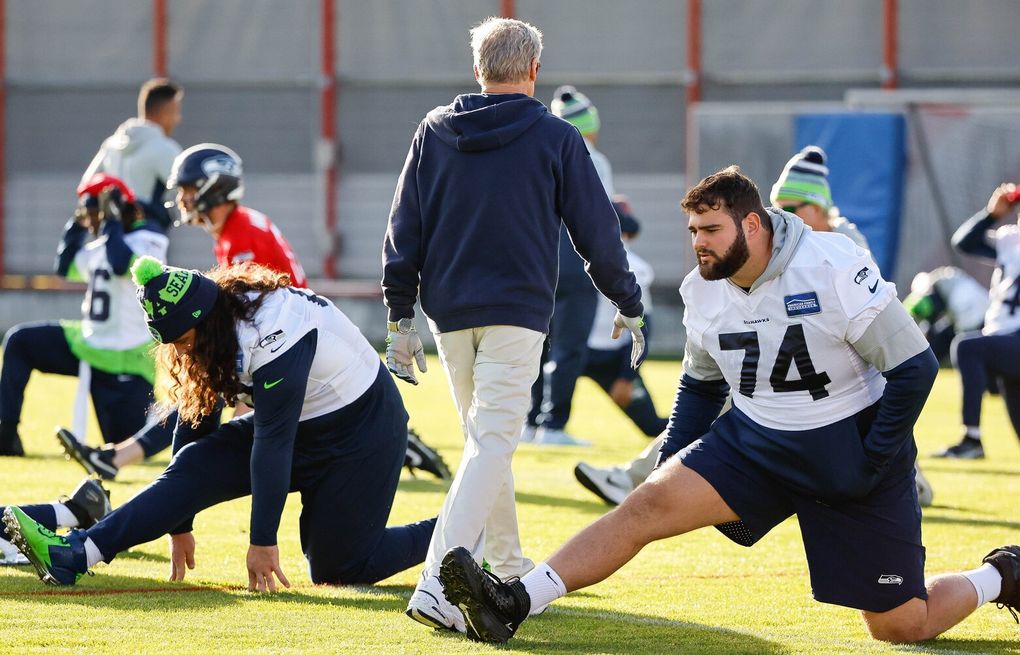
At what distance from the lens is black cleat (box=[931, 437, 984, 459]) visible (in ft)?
35.6

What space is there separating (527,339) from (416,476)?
424 centimetres

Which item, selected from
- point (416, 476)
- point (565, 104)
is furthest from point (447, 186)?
point (565, 104)

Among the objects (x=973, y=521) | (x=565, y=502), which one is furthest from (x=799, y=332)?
(x=565, y=502)

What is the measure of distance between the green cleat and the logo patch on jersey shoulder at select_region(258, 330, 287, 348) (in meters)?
0.92

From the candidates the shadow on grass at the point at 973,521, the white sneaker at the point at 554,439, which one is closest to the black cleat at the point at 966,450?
the white sneaker at the point at 554,439

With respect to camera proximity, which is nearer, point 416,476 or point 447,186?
point 447,186

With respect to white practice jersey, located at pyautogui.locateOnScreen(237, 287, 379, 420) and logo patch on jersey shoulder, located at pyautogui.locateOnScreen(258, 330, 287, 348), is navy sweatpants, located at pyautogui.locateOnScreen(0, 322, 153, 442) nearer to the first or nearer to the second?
white practice jersey, located at pyautogui.locateOnScreen(237, 287, 379, 420)

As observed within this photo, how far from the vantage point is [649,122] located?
25906 mm

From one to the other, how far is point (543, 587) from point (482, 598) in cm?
21

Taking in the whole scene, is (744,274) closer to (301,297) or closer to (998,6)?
(301,297)

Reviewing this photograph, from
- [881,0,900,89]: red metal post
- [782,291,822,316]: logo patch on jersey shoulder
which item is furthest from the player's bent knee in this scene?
[881,0,900,89]: red metal post

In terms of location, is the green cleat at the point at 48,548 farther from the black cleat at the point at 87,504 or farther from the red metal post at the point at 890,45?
the red metal post at the point at 890,45

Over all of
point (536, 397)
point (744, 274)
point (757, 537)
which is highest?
point (744, 274)

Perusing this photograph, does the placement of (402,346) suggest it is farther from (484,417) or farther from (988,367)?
(988,367)
